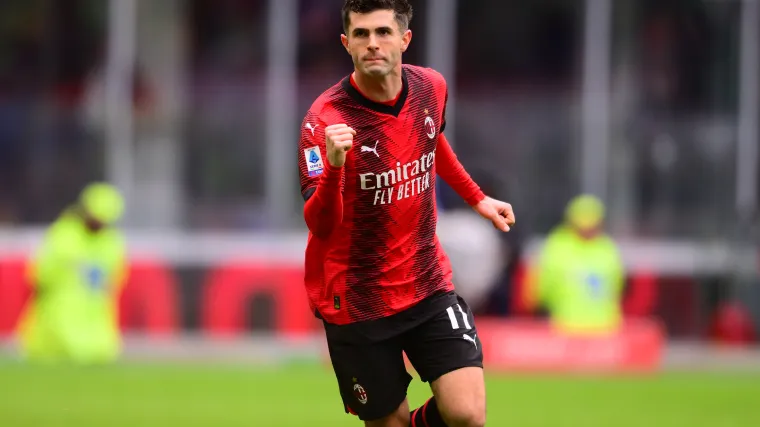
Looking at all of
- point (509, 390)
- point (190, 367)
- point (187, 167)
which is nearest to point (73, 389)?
point (190, 367)

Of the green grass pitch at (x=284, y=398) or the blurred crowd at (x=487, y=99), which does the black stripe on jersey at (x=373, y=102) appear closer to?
the green grass pitch at (x=284, y=398)

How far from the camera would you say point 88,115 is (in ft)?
72.6

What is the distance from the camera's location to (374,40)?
6.91 metres

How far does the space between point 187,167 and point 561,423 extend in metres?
11.1

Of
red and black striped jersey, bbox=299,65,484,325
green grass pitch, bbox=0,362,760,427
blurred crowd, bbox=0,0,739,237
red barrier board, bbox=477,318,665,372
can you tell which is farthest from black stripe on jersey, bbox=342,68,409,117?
blurred crowd, bbox=0,0,739,237

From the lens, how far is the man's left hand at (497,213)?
7625mm

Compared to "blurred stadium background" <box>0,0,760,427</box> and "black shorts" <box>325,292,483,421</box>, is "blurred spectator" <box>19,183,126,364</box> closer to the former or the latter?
"blurred stadium background" <box>0,0,760,427</box>

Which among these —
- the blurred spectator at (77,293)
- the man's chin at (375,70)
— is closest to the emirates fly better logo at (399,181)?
the man's chin at (375,70)

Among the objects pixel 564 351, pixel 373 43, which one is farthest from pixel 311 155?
pixel 564 351

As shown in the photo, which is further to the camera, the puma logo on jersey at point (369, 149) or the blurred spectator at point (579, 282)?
the blurred spectator at point (579, 282)

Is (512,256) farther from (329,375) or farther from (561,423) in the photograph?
(561,423)

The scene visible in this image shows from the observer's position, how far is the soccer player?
700 centimetres

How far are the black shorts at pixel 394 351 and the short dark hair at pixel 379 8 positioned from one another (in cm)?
137

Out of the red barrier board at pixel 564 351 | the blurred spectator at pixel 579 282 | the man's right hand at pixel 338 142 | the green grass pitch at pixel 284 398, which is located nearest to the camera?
the man's right hand at pixel 338 142
